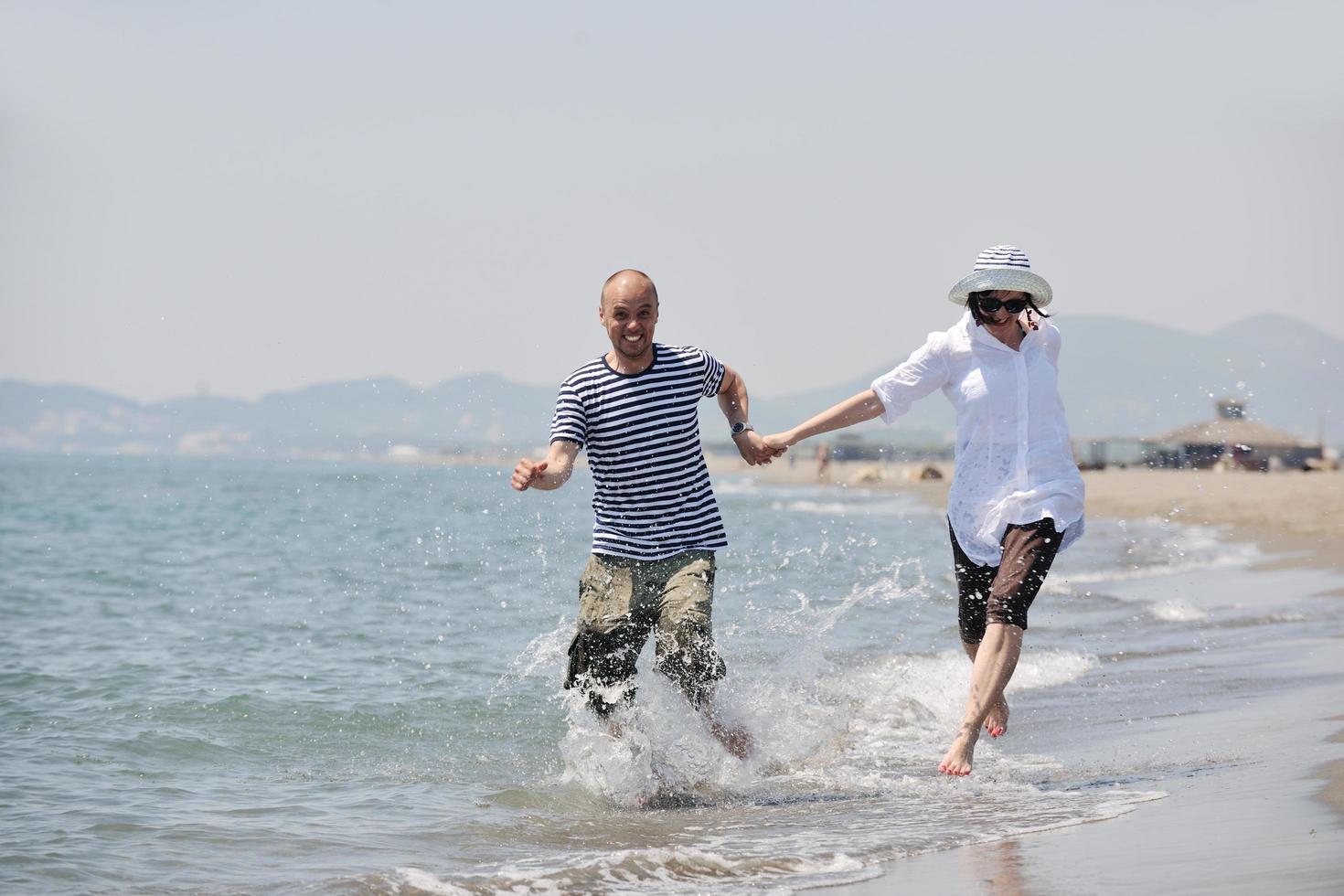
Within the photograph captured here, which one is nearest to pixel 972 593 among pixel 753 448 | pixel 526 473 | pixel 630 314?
pixel 753 448

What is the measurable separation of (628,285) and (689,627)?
1.37 m

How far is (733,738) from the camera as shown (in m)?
6.12

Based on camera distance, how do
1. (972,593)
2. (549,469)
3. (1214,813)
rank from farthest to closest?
(972,593) < (549,469) < (1214,813)

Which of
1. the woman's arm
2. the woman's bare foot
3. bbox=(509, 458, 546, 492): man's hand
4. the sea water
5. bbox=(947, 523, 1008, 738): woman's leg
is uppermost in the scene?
the woman's arm

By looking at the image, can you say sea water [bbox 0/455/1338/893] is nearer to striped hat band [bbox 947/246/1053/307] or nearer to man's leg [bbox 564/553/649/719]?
man's leg [bbox 564/553/649/719]

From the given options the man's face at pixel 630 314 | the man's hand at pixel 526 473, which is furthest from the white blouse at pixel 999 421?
the man's hand at pixel 526 473

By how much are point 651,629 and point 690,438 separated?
86 centimetres

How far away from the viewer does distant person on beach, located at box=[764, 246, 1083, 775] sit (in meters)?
5.54

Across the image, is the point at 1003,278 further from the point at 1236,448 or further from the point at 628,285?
the point at 1236,448

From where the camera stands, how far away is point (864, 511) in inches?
1578

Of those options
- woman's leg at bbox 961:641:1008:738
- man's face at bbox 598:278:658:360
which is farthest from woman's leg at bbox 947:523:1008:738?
man's face at bbox 598:278:658:360

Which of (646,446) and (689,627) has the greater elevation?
(646,446)

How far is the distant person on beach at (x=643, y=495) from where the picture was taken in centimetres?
561

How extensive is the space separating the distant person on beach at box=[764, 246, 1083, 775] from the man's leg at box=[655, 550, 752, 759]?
712 millimetres
